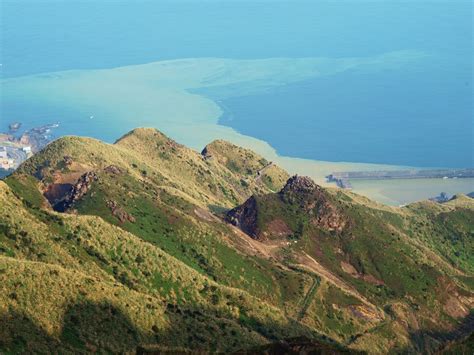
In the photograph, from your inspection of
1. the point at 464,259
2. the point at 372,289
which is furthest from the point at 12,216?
the point at 464,259

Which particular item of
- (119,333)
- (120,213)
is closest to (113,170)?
(120,213)

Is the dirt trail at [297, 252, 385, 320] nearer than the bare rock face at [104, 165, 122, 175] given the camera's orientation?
Yes

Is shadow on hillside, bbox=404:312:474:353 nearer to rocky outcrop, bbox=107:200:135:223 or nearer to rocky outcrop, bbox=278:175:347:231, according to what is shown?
rocky outcrop, bbox=278:175:347:231

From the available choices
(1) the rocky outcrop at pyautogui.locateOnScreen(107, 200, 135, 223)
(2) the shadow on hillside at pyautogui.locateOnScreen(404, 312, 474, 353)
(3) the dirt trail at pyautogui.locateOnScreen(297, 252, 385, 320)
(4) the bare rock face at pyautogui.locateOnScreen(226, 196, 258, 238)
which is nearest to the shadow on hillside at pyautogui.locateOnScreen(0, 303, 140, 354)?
(1) the rocky outcrop at pyautogui.locateOnScreen(107, 200, 135, 223)

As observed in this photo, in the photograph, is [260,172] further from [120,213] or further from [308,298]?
[308,298]

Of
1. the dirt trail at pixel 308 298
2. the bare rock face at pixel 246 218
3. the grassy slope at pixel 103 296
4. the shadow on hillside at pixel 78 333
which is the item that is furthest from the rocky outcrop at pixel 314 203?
the shadow on hillside at pixel 78 333

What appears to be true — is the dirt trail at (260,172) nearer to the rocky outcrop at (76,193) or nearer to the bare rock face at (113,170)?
the bare rock face at (113,170)
